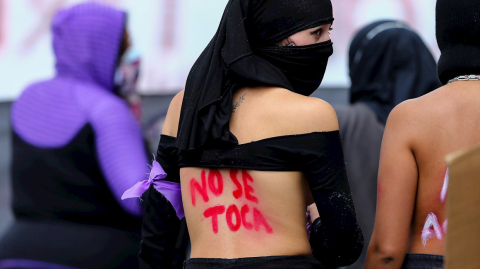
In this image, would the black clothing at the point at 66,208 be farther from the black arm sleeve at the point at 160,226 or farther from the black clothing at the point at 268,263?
the black clothing at the point at 268,263

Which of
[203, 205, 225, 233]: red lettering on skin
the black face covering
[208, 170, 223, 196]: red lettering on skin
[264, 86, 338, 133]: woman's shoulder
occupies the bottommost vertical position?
[203, 205, 225, 233]: red lettering on skin

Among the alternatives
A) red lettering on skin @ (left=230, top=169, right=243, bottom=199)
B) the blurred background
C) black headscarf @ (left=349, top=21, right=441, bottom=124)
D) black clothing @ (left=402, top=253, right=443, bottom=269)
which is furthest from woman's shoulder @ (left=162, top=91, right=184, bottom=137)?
the blurred background

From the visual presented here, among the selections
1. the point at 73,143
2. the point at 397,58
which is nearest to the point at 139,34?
the point at 397,58

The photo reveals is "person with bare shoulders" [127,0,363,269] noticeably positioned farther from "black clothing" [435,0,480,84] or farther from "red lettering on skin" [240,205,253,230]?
"black clothing" [435,0,480,84]

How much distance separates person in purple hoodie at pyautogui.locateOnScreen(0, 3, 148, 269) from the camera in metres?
2.89

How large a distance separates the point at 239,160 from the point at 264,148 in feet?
0.30

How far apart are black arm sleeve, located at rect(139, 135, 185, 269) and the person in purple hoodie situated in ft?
1.29

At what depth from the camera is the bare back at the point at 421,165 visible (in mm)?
2367

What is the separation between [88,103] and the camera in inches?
117

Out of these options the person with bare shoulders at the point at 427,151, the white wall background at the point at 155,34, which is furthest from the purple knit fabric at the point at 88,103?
the white wall background at the point at 155,34

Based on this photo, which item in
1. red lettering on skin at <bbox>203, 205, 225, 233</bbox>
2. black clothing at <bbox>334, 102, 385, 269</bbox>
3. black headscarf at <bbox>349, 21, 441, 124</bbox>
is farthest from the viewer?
black headscarf at <bbox>349, 21, 441, 124</bbox>

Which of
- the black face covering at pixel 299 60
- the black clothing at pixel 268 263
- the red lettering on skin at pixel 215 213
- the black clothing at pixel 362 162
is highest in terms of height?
the black face covering at pixel 299 60

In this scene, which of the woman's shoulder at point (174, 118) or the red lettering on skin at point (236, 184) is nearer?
the red lettering on skin at point (236, 184)

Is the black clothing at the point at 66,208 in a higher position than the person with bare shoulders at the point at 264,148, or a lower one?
lower
